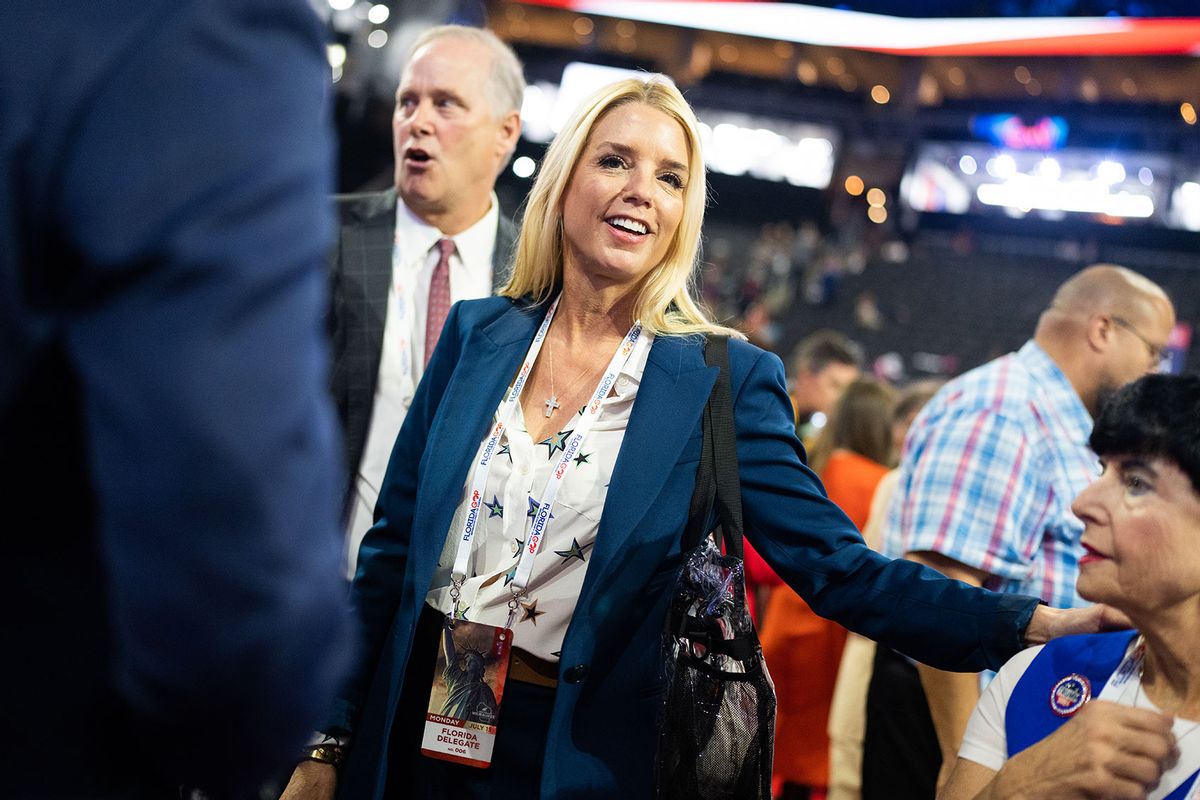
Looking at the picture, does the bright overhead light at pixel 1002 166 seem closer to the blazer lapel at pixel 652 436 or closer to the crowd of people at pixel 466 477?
the crowd of people at pixel 466 477

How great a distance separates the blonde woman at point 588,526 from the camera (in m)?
1.75

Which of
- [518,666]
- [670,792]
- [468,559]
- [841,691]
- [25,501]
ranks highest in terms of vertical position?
[25,501]

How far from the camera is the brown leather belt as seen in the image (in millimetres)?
1789

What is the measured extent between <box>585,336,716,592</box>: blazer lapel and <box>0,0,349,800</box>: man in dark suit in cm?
99

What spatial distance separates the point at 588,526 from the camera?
1834mm

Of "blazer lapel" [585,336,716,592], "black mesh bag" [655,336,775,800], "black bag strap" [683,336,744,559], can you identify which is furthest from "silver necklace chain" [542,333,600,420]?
"black mesh bag" [655,336,775,800]

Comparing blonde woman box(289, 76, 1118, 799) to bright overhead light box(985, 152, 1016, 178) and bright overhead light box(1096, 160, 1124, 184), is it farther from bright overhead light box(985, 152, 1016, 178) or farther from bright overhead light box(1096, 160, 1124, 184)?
bright overhead light box(985, 152, 1016, 178)

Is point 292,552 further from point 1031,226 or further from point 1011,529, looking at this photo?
point 1031,226

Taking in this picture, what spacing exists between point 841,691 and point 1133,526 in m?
2.49

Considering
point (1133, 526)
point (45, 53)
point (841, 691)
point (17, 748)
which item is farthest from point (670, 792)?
point (841, 691)

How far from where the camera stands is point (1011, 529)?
2.73m

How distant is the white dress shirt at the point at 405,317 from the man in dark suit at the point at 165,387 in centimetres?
170

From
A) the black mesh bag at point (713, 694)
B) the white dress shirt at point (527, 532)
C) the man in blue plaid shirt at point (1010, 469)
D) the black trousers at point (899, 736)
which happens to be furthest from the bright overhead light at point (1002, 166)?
the black mesh bag at point (713, 694)

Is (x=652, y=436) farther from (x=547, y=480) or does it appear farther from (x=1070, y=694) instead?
(x=1070, y=694)
